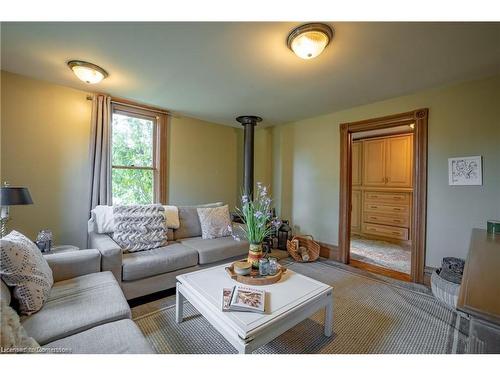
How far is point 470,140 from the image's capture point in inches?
93.4

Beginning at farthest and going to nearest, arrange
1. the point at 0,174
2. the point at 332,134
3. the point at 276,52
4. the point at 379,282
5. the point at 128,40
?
the point at 332,134 → the point at 379,282 → the point at 0,174 → the point at 276,52 → the point at 128,40

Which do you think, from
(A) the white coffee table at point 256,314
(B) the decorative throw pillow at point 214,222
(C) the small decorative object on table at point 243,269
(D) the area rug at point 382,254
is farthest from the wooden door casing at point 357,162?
(C) the small decorative object on table at point 243,269

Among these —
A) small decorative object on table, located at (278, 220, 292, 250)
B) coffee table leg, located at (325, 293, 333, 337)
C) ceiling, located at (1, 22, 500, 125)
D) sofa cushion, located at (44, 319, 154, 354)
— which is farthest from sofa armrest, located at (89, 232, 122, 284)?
small decorative object on table, located at (278, 220, 292, 250)

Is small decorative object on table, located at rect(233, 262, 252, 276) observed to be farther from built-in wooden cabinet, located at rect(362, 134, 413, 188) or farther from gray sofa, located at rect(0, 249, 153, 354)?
built-in wooden cabinet, located at rect(362, 134, 413, 188)

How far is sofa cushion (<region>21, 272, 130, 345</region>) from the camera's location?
1.14 m

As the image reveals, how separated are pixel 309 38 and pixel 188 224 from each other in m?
2.51

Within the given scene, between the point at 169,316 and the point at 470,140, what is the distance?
3.50 meters

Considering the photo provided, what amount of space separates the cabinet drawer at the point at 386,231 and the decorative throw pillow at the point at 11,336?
5178 millimetres

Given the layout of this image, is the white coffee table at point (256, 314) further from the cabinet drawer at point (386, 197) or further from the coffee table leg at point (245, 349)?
the cabinet drawer at point (386, 197)

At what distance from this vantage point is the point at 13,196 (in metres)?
1.86

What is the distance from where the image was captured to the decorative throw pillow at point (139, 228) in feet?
7.82

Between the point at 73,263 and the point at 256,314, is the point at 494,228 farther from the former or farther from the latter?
the point at 73,263
